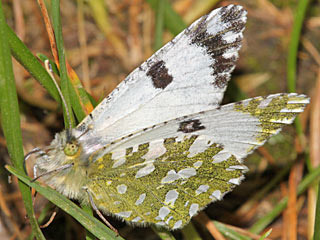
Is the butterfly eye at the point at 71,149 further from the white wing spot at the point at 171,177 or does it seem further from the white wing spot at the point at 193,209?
the white wing spot at the point at 193,209

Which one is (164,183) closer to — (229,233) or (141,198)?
(141,198)

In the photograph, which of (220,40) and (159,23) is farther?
Result: (159,23)

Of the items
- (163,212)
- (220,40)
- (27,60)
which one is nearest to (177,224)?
(163,212)

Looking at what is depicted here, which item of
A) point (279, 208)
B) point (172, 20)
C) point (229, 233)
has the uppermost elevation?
point (172, 20)

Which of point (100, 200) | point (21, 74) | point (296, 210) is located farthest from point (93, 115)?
point (296, 210)

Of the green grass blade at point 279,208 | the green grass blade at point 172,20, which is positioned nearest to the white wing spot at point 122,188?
the green grass blade at point 279,208

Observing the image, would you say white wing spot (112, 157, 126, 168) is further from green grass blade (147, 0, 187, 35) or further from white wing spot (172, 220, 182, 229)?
green grass blade (147, 0, 187, 35)
